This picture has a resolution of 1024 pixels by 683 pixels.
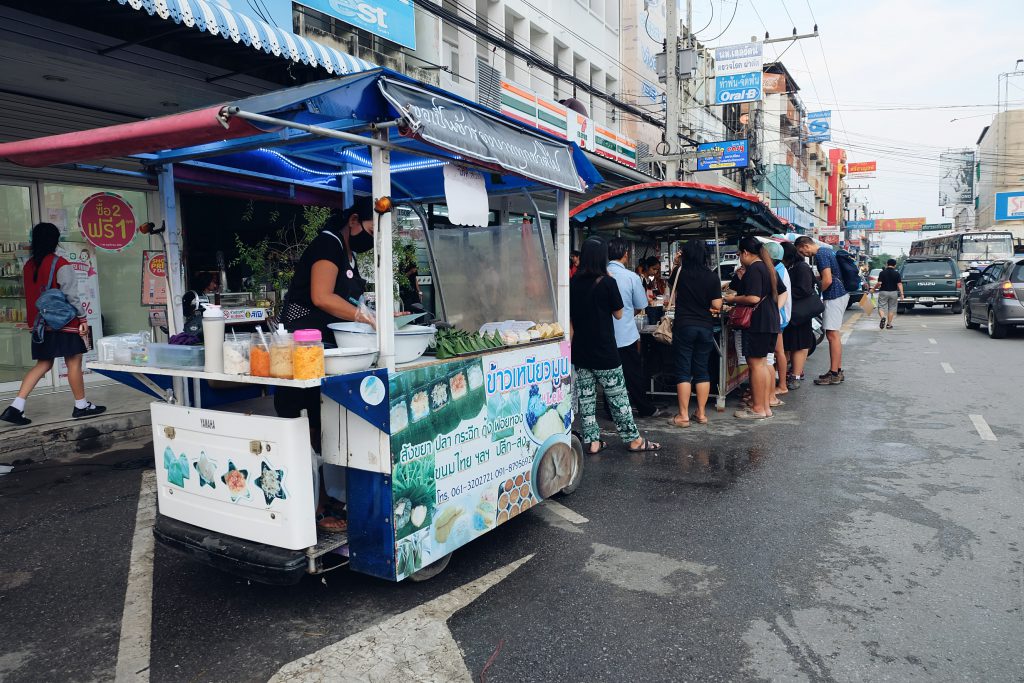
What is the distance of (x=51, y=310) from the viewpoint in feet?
21.3

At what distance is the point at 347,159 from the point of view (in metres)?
4.64

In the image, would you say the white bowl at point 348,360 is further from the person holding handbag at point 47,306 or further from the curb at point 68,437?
the person holding handbag at point 47,306

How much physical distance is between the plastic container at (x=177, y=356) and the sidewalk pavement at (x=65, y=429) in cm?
363

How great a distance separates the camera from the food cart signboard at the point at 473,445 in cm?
334

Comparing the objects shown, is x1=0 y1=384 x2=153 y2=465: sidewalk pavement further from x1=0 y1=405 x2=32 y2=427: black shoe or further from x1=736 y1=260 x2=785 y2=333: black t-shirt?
x1=736 y1=260 x2=785 y2=333: black t-shirt

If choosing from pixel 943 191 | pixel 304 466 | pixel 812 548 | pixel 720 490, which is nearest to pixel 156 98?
pixel 304 466

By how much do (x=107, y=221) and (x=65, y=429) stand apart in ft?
11.4

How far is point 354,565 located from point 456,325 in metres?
2.35

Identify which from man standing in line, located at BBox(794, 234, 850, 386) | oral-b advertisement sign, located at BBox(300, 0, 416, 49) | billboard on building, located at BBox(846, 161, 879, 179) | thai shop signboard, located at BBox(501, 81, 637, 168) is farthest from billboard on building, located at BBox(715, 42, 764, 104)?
billboard on building, located at BBox(846, 161, 879, 179)

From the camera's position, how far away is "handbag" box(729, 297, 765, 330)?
7.39 metres

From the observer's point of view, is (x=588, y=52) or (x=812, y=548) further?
(x=588, y=52)

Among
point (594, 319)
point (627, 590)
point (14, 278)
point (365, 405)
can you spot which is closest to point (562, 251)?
point (594, 319)

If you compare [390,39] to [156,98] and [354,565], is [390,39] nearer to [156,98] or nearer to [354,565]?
[156,98]

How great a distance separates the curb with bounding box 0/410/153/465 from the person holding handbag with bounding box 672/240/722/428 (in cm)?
512
